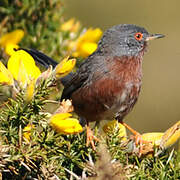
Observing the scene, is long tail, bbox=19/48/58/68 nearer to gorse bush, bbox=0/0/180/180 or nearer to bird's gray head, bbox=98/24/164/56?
bird's gray head, bbox=98/24/164/56

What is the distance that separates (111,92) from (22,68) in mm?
1648

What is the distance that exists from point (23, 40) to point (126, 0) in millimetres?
5415

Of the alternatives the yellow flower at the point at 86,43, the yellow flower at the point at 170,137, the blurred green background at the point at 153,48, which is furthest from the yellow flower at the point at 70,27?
the blurred green background at the point at 153,48

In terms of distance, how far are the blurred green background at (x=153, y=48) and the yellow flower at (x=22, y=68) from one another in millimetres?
4255

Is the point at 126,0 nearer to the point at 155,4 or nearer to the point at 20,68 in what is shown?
the point at 155,4

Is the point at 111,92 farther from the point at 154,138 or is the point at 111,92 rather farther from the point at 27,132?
the point at 27,132

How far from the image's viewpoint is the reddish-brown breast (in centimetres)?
424

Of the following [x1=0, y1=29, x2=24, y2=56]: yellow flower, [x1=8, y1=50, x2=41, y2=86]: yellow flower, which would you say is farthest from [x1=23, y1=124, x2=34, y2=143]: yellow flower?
[x1=0, y1=29, x2=24, y2=56]: yellow flower

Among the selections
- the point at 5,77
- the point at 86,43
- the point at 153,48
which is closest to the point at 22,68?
the point at 5,77

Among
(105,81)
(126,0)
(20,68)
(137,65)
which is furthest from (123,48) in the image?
(126,0)

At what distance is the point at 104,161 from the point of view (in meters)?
1.79

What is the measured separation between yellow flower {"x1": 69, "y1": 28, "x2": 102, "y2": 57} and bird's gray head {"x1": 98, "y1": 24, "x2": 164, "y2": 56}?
0.55 m

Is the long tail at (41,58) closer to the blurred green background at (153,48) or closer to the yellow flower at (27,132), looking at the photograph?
the yellow flower at (27,132)

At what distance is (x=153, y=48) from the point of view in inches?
360
